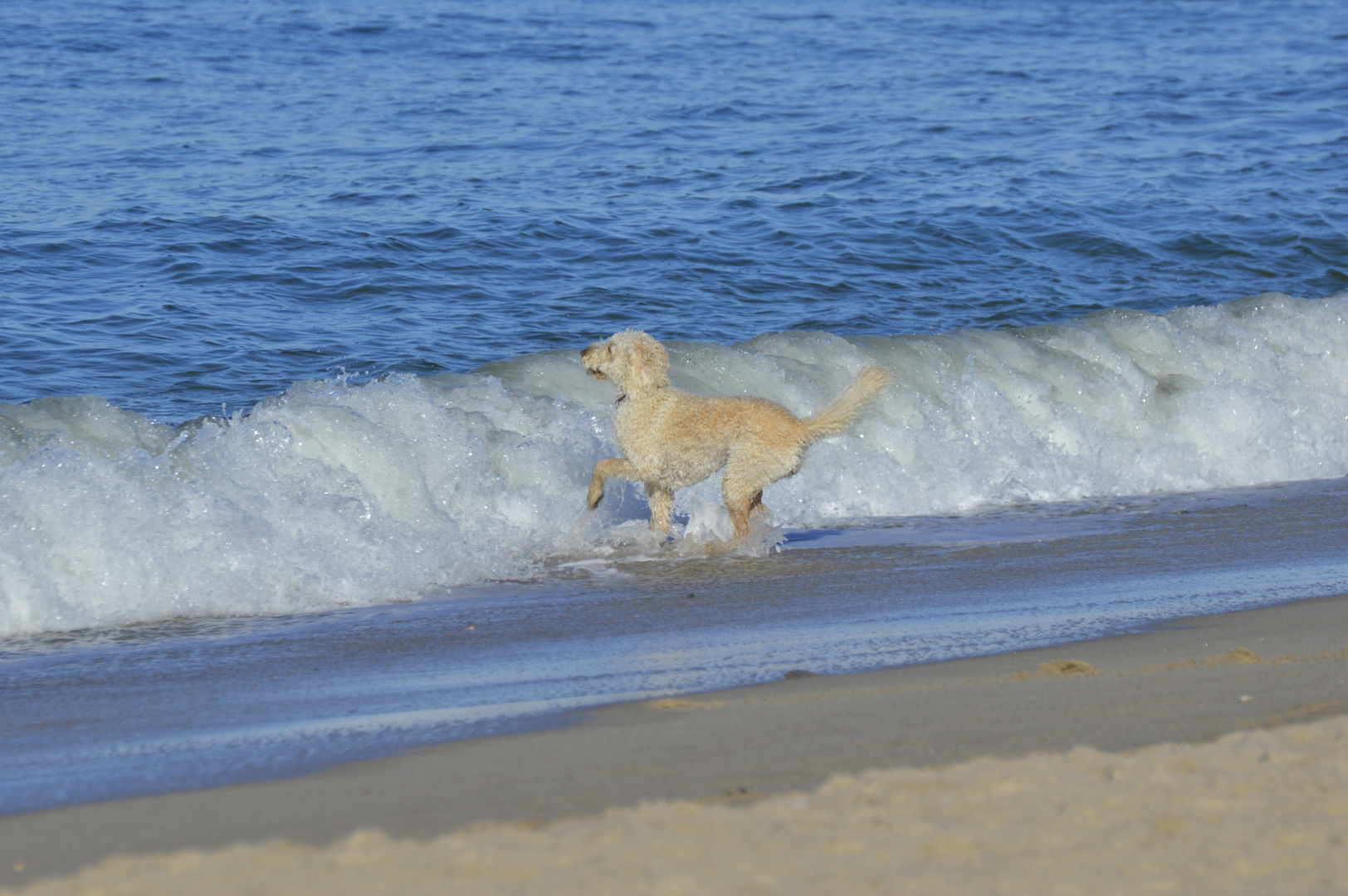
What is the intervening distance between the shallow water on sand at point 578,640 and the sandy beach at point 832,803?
0.33 meters

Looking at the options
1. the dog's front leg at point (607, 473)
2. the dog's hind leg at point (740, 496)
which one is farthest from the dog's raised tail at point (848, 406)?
the dog's front leg at point (607, 473)

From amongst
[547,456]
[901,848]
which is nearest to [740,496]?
[547,456]

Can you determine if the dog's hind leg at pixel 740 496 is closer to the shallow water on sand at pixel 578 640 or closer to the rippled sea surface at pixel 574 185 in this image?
the shallow water on sand at pixel 578 640

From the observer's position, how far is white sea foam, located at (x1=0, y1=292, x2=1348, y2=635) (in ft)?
21.5

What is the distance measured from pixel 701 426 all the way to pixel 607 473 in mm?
582

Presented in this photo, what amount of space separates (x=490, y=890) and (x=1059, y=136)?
1772 cm

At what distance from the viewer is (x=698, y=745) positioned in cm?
407

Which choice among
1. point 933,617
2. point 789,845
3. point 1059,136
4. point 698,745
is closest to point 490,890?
point 789,845

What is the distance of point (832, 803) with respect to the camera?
3.31 metres

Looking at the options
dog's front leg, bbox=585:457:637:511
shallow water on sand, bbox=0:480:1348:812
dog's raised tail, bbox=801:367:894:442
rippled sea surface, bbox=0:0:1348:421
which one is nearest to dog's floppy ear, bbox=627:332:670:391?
dog's front leg, bbox=585:457:637:511

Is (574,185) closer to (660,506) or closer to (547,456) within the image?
(547,456)

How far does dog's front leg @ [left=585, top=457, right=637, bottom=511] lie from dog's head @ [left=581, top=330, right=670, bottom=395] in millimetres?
381

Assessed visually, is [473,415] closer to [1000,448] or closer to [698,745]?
[1000,448]

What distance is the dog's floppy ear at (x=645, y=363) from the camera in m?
7.02
